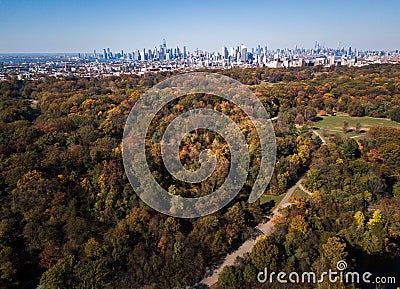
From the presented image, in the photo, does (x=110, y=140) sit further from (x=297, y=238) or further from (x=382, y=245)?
(x=382, y=245)

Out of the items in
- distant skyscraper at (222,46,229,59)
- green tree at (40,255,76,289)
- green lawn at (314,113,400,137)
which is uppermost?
distant skyscraper at (222,46,229,59)

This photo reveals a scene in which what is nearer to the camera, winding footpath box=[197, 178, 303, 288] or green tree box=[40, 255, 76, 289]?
green tree box=[40, 255, 76, 289]

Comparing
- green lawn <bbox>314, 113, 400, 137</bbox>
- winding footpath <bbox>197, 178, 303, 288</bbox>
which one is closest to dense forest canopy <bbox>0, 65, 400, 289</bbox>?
winding footpath <bbox>197, 178, 303, 288</bbox>

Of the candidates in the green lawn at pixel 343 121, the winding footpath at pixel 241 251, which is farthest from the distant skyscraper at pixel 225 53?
the winding footpath at pixel 241 251

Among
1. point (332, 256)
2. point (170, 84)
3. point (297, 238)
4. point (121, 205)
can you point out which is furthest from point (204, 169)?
point (170, 84)

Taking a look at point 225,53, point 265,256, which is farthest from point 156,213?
point 225,53

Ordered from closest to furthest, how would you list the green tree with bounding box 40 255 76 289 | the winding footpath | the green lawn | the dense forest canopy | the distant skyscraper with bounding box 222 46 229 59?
the green tree with bounding box 40 255 76 289, the dense forest canopy, the winding footpath, the green lawn, the distant skyscraper with bounding box 222 46 229 59

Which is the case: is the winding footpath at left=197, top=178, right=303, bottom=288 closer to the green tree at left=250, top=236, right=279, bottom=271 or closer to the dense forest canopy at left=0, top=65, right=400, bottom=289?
the dense forest canopy at left=0, top=65, right=400, bottom=289

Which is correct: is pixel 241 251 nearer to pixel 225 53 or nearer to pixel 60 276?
pixel 60 276
